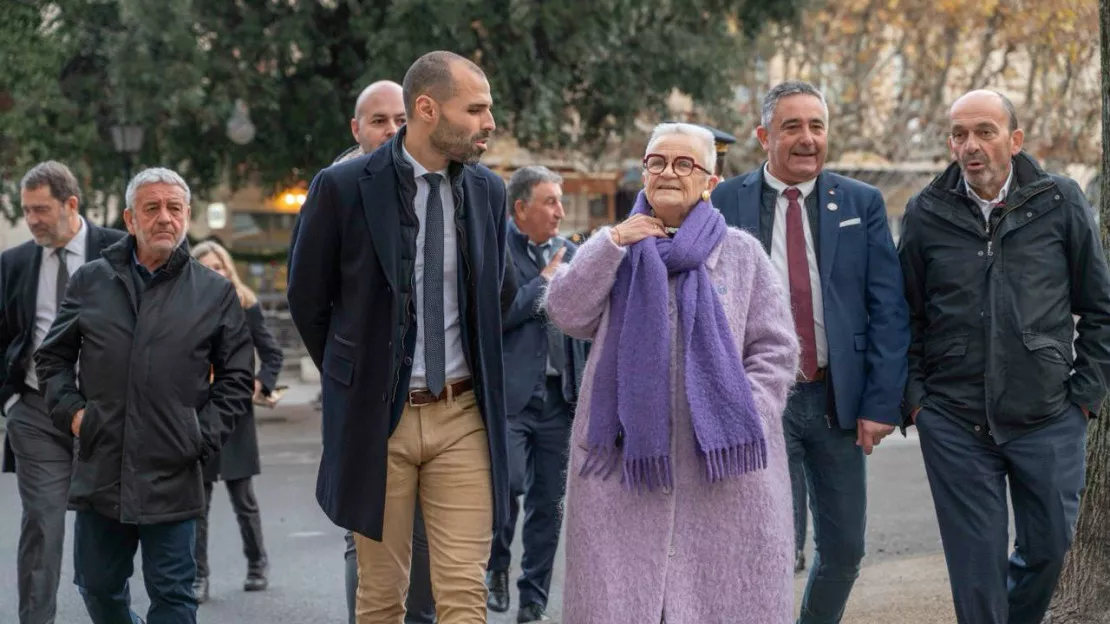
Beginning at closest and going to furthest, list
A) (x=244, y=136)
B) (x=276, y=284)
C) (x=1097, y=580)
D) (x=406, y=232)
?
1. (x=406, y=232)
2. (x=1097, y=580)
3. (x=244, y=136)
4. (x=276, y=284)

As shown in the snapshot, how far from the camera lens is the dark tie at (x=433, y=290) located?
4.75m

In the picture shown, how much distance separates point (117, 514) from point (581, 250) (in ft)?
6.90

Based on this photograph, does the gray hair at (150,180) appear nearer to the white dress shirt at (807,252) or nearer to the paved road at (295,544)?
the white dress shirt at (807,252)

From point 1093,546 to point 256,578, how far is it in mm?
4392

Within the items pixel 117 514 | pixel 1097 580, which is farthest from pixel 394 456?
pixel 1097 580

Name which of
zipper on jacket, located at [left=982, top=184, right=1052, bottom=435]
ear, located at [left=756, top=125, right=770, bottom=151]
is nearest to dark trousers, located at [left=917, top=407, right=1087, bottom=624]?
zipper on jacket, located at [left=982, top=184, right=1052, bottom=435]

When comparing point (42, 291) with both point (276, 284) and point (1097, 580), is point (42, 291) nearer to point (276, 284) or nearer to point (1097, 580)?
point (1097, 580)

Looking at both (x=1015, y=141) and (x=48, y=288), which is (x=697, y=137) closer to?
(x=1015, y=141)

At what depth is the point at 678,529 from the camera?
174 inches

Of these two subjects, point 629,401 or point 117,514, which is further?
point 117,514

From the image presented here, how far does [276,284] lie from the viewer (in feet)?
87.8

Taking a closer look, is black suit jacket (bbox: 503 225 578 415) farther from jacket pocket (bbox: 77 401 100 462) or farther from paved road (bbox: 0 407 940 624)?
jacket pocket (bbox: 77 401 100 462)

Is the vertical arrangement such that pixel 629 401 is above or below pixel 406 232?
below

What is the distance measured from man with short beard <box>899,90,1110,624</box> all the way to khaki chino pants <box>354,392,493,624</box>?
5.78ft
